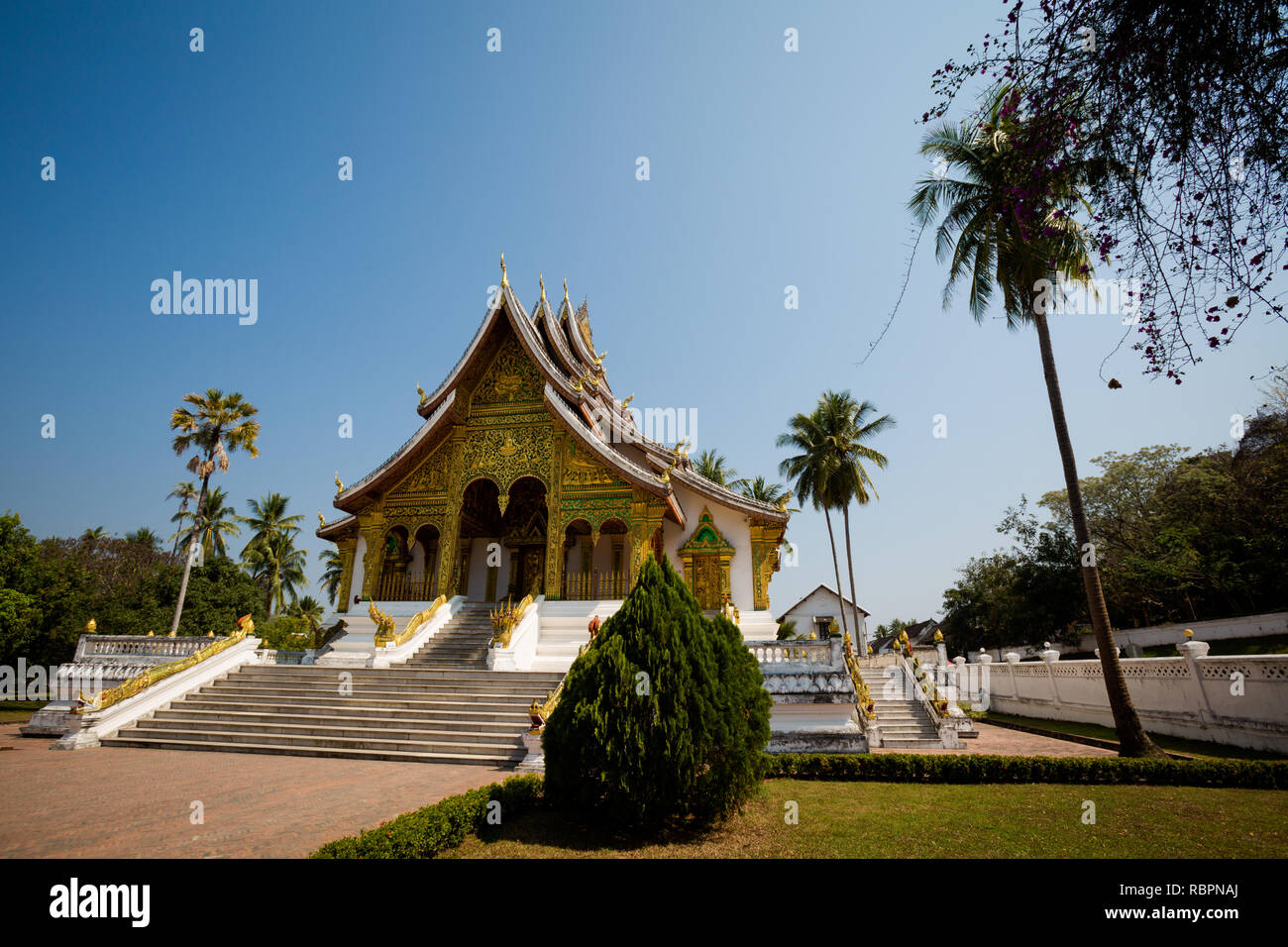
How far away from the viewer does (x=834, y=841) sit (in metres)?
5.20

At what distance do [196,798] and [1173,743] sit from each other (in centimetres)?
1635

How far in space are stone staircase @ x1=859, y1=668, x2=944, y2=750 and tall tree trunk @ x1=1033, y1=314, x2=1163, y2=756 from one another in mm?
3664

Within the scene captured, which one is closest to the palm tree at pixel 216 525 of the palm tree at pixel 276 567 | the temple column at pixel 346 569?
the palm tree at pixel 276 567

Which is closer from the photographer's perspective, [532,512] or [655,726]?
[655,726]

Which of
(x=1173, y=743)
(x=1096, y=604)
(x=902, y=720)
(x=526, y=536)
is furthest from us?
(x=526, y=536)

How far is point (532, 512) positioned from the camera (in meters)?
19.7

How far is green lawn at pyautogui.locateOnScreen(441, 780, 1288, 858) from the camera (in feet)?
16.1

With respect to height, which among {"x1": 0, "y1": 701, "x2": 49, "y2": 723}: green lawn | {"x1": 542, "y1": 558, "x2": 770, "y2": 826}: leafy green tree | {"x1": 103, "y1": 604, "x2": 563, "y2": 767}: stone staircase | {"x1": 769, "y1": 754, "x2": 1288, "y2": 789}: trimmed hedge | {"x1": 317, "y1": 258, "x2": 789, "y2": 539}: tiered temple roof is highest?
{"x1": 317, "y1": 258, "x2": 789, "y2": 539}: tiered temple roof

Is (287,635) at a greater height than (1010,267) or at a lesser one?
lesser

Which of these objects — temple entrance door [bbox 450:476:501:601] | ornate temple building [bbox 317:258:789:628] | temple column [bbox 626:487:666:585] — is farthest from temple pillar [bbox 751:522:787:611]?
temple entrance door [bbox 450:476:501:601]

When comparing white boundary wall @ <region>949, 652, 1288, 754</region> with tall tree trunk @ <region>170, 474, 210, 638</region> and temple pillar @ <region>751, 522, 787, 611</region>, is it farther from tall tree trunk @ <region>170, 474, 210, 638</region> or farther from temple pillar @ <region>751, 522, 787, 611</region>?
tall tree trunk @ <region>170, 474, 210, 638</region>

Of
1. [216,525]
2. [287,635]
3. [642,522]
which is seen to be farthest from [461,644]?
[216,525]

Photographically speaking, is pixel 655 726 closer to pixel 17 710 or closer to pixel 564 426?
pixel 564 426
